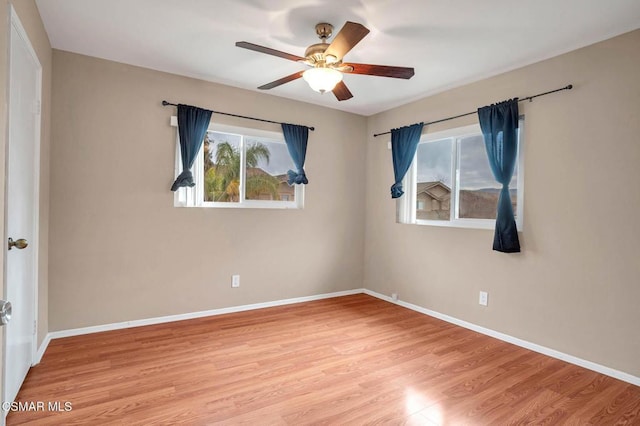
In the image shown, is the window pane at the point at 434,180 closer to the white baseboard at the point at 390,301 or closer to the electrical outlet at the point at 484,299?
the electrical outlet at the point at 484,299

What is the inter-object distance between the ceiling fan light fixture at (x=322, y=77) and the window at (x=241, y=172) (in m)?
1.65

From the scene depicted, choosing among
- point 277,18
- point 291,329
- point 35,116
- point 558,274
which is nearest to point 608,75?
point 558,274

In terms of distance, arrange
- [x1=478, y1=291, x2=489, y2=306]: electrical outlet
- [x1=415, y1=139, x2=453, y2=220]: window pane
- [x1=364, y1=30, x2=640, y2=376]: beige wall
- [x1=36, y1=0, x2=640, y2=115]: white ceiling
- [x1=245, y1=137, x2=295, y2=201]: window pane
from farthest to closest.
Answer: [x1=245, y1=137, x2=295, y2=201]: window pane
[x1=415, y1=139, x2=453, y2=220]: window pane
[x1=478, y1=291, x2=489, y2=306]: electrical outlet
[x1=364, y1=30, x2=640, y2=376]: beige wall
[x1=36, y1=0, x2=640, y2=115]: white ceiling

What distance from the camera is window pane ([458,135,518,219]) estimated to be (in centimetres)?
342

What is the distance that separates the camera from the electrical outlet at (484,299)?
3.34 meters

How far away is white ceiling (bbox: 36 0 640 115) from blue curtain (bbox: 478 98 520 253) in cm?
43

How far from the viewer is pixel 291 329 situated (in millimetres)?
3369

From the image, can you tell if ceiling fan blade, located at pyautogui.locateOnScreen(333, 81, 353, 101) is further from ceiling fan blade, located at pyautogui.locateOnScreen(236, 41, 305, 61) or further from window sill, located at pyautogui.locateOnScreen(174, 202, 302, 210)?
window sill, located at pyautogui.locateOnScreen(174, 202, 302, 210)

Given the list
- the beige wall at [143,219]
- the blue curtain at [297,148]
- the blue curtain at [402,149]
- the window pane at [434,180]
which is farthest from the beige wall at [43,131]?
the window pane at [434,180]

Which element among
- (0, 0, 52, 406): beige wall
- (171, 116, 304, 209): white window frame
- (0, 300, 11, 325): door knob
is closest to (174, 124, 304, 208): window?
(171, 116, 304, 209): white window frame

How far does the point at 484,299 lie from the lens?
11.0ft

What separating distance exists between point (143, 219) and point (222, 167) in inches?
38.1

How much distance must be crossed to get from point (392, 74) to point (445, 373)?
2187mm

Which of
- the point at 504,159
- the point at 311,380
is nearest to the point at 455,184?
the point at 504,159
